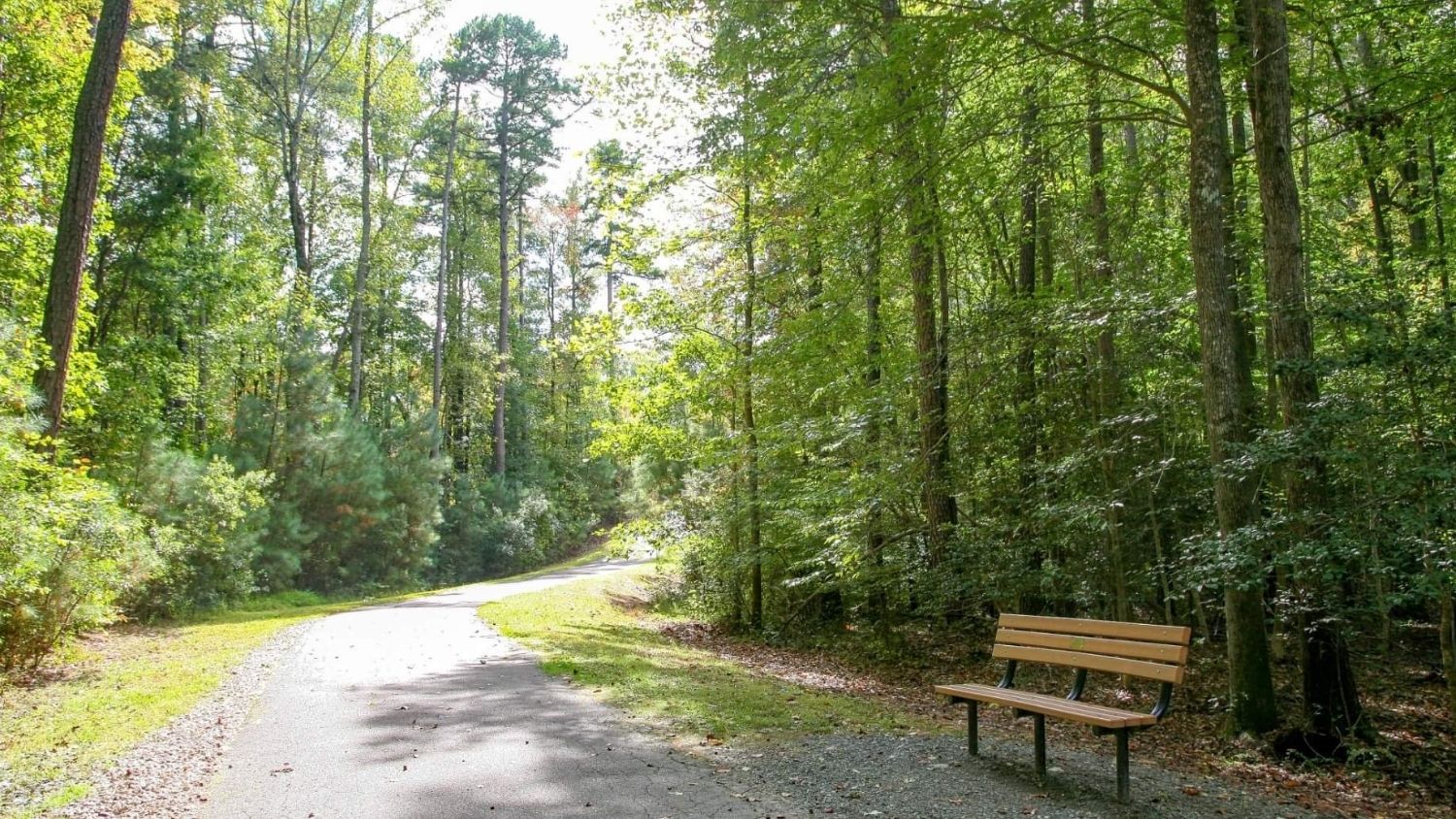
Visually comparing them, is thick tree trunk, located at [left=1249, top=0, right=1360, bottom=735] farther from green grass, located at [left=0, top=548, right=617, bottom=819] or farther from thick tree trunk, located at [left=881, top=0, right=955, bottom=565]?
green grass, located at [left=0, top=548, right=617, bottom=819]

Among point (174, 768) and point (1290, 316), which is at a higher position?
point (1290, 316)

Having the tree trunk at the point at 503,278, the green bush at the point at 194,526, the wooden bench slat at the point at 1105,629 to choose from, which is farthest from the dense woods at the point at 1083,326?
the tree trunk at the point at 503,278

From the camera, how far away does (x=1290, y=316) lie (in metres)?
6.07

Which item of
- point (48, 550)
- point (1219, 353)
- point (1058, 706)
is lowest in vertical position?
point (1058, 706)

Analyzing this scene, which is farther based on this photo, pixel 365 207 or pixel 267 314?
pixel 365 207

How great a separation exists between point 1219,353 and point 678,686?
5806mm

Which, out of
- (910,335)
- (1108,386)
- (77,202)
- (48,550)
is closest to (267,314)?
(77,202)

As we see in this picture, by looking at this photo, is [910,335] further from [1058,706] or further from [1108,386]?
[1058,706]

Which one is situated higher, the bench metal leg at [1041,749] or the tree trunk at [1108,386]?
the tree trunk at [1108,386]

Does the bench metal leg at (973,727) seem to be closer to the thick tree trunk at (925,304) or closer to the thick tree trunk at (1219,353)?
the thick tree trunk at (1219,353)

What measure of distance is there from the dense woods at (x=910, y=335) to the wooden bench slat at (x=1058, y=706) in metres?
1.74

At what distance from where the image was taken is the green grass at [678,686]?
661 cm

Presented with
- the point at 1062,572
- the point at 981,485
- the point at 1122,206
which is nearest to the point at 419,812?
the point at 1062,572

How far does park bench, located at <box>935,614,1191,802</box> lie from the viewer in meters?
4.53
